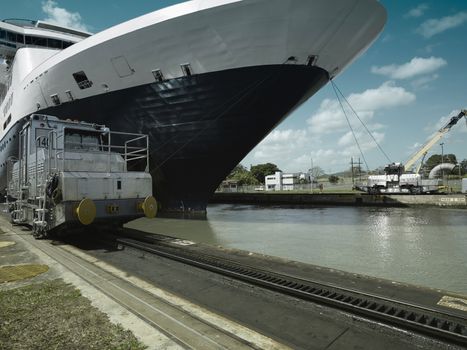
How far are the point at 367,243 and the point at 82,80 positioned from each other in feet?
47.9

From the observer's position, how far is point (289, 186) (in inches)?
2744

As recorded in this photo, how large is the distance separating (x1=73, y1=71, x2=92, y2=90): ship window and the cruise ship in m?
0.06

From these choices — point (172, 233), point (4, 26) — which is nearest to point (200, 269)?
point (172, 233)

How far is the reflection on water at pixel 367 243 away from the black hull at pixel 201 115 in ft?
7.35

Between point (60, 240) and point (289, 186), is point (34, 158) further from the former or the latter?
point (289, 186)

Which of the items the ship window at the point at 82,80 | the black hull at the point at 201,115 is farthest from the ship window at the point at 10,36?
the ship window at the point at 82,80

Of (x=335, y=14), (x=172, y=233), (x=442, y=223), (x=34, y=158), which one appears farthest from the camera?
(x=442, y=223)

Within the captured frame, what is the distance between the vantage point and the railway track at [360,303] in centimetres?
364

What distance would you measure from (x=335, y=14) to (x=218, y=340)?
12069mm

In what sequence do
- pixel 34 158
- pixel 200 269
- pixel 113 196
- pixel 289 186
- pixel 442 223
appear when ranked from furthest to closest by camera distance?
pixel 289 186 → pixel 442 223 → pixel 34 158 → pixel 113 196 → pixel 200 269

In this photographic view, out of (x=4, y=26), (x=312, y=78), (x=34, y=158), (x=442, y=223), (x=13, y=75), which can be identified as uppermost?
(x=4, y=26)

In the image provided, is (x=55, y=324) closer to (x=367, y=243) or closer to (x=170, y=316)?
(x=170, y=316)

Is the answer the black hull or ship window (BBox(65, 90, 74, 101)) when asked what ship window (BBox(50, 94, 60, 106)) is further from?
the black hull

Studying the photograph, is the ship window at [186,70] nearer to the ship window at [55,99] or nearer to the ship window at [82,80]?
the ship window at [82,80]
